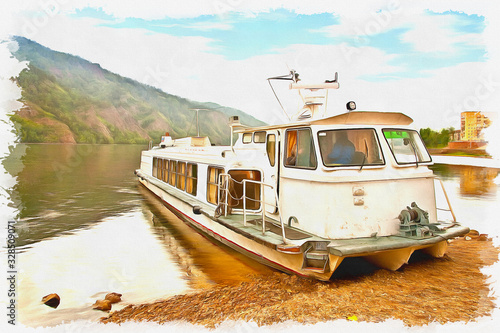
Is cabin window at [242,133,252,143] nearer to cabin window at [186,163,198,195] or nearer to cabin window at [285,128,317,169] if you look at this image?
cabin window at [285,128,317,169]

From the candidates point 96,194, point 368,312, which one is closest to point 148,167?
point 96,194

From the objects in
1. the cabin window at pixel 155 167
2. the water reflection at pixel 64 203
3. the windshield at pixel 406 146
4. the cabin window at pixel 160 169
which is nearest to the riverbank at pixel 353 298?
the windshield at pixel 406 146

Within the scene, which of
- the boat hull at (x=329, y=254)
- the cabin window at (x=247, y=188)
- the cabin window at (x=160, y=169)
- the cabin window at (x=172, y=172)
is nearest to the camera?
the boat hull at (x=329, y=254)

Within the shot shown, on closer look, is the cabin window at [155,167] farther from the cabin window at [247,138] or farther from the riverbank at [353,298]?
the riverbank at [353,298]

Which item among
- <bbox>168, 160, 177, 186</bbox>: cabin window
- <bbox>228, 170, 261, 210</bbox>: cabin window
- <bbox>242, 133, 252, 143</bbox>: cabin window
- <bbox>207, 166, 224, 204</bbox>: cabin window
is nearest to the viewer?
<bbox>228, 170, 261, 210</bbox>: cabin window

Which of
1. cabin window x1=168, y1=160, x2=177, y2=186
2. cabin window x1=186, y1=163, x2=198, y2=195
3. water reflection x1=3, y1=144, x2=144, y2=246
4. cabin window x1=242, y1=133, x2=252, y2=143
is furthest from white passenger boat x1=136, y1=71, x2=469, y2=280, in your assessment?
water reflection x1=3, y1=144, x2=144, y2=246

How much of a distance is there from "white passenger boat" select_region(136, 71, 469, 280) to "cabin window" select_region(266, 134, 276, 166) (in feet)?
0.08

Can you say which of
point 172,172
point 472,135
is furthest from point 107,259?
point 472,135

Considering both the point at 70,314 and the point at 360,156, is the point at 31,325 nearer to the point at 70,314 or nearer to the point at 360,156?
the point at 70,314

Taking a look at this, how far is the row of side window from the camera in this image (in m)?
12.6

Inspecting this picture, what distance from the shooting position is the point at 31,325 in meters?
6.19

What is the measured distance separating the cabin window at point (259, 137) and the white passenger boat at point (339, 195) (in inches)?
10.4

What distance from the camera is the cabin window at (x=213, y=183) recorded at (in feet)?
33.6

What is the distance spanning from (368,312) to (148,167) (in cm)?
1889
